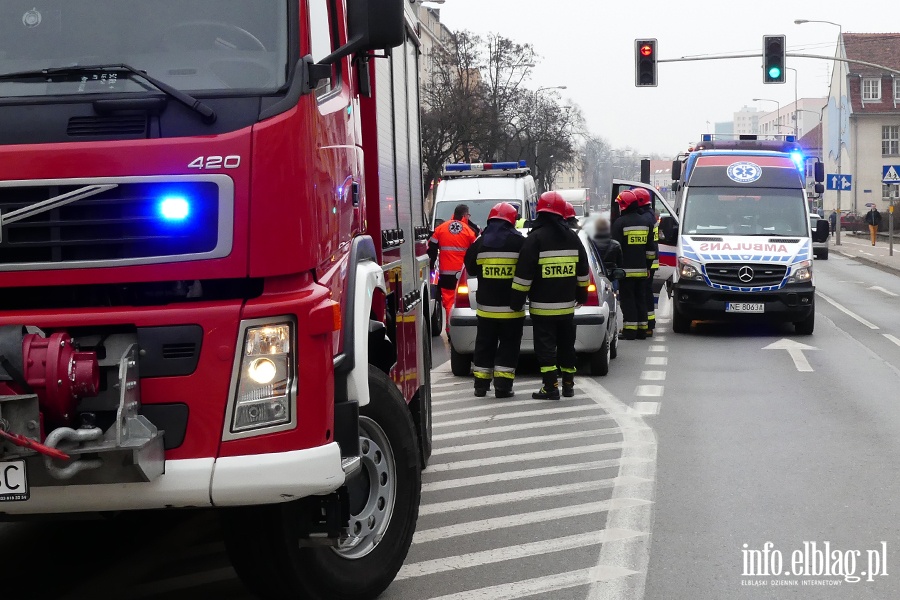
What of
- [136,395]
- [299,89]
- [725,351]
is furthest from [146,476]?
[725,351]

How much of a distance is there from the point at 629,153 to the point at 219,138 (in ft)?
483

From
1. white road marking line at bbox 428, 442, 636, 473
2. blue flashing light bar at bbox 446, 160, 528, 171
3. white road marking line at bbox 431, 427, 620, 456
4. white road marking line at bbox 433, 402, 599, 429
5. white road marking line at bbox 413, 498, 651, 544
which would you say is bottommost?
white road marking line at bbox 433, 402, 599, 429

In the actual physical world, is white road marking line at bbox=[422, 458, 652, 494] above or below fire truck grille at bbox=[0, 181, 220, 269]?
below

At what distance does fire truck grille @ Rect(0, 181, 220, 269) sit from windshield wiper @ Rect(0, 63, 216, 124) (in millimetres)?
255

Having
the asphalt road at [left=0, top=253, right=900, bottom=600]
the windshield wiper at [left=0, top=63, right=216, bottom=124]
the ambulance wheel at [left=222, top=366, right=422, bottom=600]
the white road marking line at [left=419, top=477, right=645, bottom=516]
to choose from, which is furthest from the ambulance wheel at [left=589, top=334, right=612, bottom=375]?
the windshield wiper at [left=0, top=63, right=216, bottom=124]

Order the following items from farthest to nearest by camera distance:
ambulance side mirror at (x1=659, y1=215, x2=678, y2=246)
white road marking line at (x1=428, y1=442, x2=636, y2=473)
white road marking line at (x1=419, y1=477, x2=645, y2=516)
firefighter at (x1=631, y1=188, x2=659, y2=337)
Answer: ambulance side mirror at (x1=659, y1=215, x2=678, y2=246)
firefighter at (x1=631, y1=188, x2=659, y2=337)
white road marking line at (x1=428, y1=442, x2=636, y2=473)
white road marking line at (x1=419, y1=477, x2=645, y2=516)

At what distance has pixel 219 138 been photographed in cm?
435

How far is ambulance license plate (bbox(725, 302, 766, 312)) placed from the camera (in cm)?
1812

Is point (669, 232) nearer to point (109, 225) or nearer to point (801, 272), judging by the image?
point (801, 272)

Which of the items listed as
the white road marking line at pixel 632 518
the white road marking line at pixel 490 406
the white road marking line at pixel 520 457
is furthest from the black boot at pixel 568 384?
the white road marking line at pixel 520 457

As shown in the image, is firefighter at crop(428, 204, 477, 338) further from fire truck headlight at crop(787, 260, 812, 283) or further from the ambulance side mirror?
fire truck headlight at crop(787, 260, 812, 283)

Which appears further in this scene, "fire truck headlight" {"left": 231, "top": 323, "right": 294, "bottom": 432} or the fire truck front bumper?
"fire truck headlight" {"left": 231, "top": 323, "right": 294, "bottom": 432}

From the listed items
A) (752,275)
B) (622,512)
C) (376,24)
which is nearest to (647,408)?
(622,512)

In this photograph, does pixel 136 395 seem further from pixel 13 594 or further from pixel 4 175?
pixel 13 594
